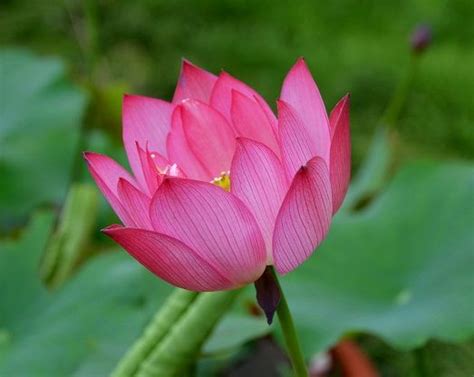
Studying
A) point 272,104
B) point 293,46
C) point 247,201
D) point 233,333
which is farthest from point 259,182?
point 293,46

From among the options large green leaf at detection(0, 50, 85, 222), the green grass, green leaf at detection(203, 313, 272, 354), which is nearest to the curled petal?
green leaf at detection(203, 313, 272, 354)

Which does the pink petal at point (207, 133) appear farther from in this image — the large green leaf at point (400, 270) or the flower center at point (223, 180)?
the large green leaf at point (400, 270)

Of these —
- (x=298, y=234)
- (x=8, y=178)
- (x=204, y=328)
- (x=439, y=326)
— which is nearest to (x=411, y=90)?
(x=8, y=178)

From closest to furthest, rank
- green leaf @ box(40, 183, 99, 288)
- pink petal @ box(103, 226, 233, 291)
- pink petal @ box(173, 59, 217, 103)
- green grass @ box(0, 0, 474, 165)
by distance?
pink petal @ box(103, 226, 233, 291), pink petal @ box(173, 59, 217, 103), green leaf @ box(40, 183, 99, 288), green grass @ box(0, 0, 474, 165)

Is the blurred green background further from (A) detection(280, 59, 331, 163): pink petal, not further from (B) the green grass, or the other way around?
(A) detection(280, 59, 331, 163): pink petal

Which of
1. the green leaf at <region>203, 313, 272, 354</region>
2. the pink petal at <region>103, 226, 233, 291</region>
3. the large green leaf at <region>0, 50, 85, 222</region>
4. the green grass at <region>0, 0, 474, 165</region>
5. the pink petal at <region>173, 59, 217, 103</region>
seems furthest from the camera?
the green grass at <region>0, 0, 474, 165</region>

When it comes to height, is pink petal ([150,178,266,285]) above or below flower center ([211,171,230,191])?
above

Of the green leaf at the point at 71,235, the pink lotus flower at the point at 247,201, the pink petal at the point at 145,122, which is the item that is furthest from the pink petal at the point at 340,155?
the green leaf at the point at 71,235
